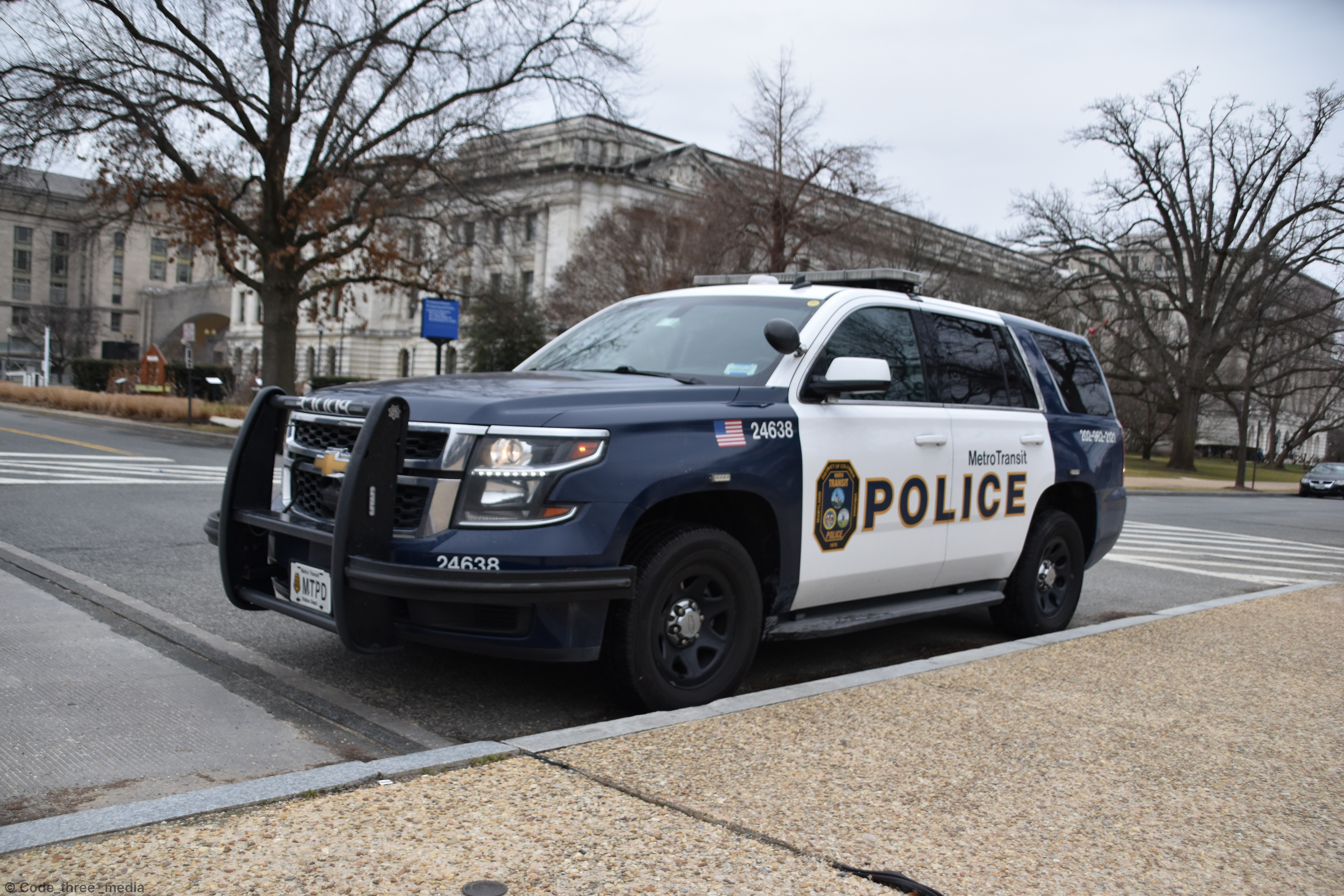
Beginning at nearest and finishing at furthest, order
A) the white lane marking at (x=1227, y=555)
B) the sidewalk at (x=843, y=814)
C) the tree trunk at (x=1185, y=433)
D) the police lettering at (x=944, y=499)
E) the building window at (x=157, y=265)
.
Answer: the sidewalk at (x=843, y=814) < the police lettering at (x=944, y=499) < the white lane marking at (x=1227, y=555) < the tree trunk at (x=1185, y=433) < the building window at (x=157, y=265)

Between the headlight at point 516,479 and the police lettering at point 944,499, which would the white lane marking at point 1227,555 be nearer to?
the police lettering at point 944,499

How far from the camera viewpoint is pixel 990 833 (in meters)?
3.32

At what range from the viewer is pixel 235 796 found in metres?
3.22

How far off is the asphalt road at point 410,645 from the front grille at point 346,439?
105 centimetres

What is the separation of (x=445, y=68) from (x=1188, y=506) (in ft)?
65.3

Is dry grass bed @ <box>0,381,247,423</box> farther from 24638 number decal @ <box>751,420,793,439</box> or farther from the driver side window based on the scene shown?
24638 number decal @ <box>751,420,793,439</box>

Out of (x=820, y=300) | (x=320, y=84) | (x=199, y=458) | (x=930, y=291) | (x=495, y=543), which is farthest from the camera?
(x=930, y=291)

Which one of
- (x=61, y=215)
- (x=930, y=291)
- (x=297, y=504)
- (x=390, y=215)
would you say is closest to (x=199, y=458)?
(x=390, y=215)

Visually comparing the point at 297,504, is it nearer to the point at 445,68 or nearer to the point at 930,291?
the point at 445,68

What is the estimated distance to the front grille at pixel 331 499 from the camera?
14.0 ft

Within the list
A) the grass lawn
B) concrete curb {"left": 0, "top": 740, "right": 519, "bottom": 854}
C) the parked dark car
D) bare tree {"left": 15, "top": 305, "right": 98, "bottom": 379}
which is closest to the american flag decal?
concrete curb {"left": 0, "top": 740, "right": 519, "bottom": 854}

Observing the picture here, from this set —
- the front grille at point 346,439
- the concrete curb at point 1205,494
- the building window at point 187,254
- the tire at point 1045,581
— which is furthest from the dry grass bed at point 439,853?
the concrete curb at point 1205,494

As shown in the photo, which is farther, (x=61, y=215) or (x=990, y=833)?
(x=61, y=215)

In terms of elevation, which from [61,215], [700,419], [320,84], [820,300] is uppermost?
[320,84]
